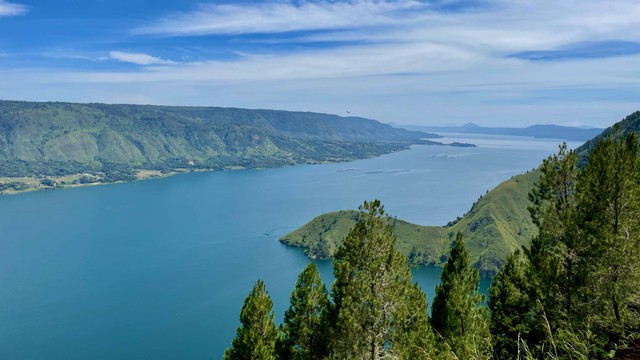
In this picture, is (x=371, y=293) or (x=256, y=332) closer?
(x=371, y=293)

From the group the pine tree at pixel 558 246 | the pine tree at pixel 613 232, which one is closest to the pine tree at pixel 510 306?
the pine tree at pixel 558 246

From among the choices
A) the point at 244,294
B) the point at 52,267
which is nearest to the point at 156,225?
the point at 52,267

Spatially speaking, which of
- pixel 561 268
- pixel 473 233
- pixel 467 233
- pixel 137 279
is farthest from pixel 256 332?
pixel 467 233

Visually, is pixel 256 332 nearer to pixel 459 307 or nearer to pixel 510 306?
pixel 459 307

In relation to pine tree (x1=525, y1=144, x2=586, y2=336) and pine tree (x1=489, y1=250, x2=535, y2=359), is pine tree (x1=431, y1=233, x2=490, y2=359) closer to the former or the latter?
pine tree (x1=489, y1=250, x2=535, y2=359)

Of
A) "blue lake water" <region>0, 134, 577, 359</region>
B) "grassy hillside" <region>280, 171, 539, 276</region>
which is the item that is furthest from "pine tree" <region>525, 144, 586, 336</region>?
"grassy hillside" <region>280, 171, 539, 276</region>

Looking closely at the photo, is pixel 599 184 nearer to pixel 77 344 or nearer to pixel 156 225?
pixel 77 344
